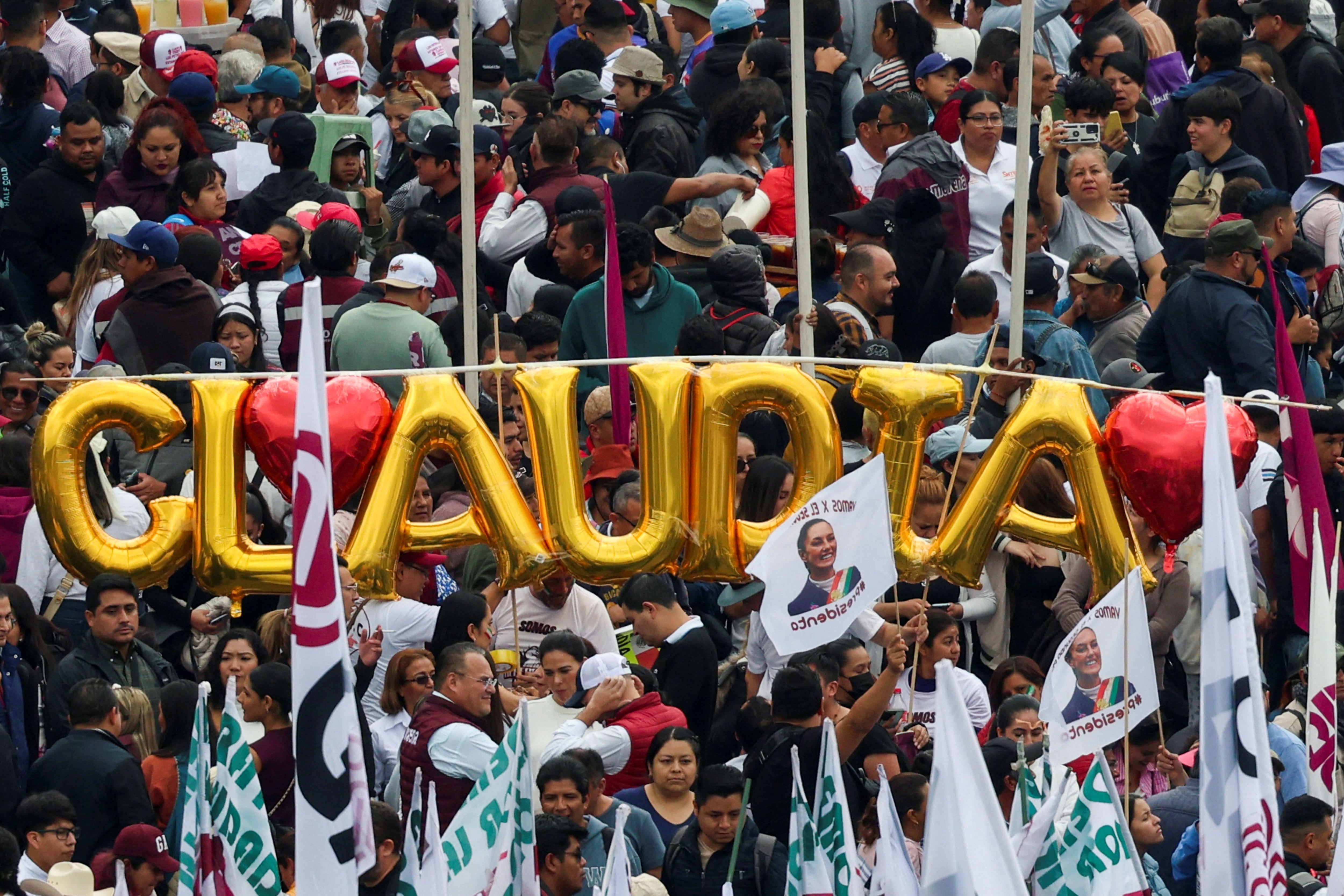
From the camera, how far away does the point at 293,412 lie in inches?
249

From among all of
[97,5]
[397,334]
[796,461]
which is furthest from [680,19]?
[796,461]

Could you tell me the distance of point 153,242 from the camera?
982cm

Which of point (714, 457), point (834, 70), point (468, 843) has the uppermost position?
point (834, 70)

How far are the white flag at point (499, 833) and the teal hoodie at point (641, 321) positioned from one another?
314 centimetres

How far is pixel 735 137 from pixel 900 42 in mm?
1745

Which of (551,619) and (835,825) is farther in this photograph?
(551,619)

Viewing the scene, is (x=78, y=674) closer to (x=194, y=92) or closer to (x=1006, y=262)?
(x=194, y=92)

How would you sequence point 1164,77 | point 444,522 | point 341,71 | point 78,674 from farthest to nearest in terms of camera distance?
point 1164,77 → point 341,71 → point 78,674 → point 444,522

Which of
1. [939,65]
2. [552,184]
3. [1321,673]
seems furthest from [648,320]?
[1321,673]

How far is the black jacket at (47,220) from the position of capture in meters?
11.1

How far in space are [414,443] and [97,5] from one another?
869 cm

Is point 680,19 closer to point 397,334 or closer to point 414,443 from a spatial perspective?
point 397,334

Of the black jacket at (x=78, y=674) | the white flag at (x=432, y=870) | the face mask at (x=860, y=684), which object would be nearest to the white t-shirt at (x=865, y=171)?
the face mask at (x=860, y=684)

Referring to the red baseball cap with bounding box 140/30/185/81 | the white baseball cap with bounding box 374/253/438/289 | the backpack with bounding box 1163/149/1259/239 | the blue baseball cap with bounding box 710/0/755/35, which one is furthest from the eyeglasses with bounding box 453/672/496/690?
the red baseball cap with bounding box 140/30/185/81
